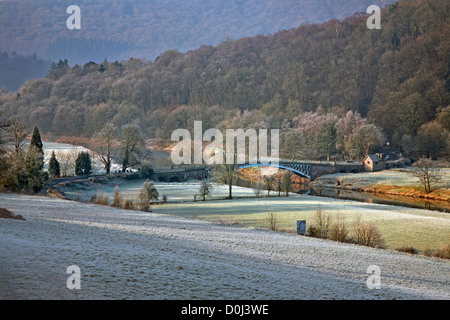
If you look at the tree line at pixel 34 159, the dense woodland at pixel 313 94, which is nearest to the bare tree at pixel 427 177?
the dense woodland at pixel 313 94

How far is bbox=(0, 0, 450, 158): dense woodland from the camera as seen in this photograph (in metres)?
109

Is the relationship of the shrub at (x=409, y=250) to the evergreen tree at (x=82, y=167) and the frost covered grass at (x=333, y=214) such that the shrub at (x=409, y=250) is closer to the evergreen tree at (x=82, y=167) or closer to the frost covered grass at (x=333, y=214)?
the frost covered grass at (x=333, y=214)

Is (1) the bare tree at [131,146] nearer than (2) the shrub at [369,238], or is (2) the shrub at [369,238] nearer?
(2) the shrub at [369,238]

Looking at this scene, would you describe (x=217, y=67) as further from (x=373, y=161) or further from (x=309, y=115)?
(x=373, y=161)

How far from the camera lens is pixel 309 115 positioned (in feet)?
423

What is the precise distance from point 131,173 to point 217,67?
142 meters

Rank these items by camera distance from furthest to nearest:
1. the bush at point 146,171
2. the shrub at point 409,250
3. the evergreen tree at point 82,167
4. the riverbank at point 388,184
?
1. the bush at point 146,171
2. the evergreen tree at point 82,167
3. the riverbank at point 388,184
4. the shrub at point 409,250

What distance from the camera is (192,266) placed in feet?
48.5

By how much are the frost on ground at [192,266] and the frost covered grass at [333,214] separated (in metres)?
8.24

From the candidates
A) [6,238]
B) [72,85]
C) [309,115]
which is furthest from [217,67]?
[6,238]

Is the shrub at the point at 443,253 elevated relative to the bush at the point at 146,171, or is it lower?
lower

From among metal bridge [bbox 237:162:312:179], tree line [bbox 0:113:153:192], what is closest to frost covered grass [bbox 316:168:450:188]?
metal bridge [bbox 237:162:312:179]

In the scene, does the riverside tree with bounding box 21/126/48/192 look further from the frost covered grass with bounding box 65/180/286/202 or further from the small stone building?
the small stone building

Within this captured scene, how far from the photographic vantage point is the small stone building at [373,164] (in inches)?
3362
